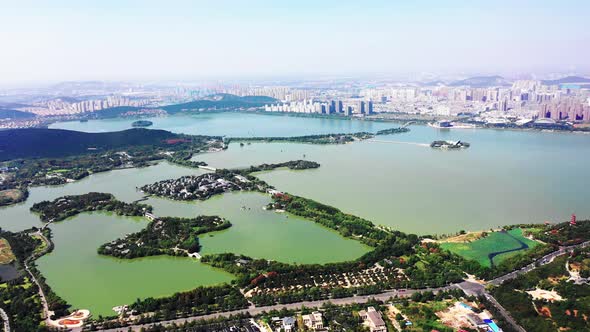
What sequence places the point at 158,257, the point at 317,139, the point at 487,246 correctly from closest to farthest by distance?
1. the point at 487,246
2. the point at 158,257
3. the point at 317,139

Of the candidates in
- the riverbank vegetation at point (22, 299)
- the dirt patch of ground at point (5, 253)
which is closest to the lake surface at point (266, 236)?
the riverbank vegetation at point (22, 299)

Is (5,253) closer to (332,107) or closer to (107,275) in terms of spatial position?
(107,275)

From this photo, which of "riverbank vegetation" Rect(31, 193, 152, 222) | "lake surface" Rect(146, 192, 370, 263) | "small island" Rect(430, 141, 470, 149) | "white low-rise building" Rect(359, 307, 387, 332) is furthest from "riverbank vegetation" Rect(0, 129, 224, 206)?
"white low-rise building" Rect(359, 307, 387, 332)

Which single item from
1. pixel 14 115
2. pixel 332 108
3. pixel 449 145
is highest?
pixel 332 108

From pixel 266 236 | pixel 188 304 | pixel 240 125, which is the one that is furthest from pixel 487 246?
pixel 240 125

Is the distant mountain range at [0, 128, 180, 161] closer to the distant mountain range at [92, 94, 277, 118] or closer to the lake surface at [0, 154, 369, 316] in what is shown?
the lake surface at [0, 154, 369, 316]

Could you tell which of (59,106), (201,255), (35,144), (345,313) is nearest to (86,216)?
(201,255)

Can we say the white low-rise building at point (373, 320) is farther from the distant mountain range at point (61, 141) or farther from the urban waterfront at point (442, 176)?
the distant mountain range at point (61, 141)
